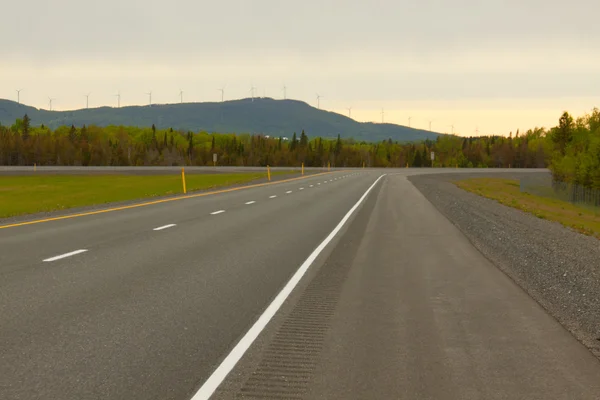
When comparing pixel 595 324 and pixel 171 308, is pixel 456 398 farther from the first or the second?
pixel 171 308

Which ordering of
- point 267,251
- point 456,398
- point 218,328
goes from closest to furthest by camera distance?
point 456,398
point 218,328
point 267,251

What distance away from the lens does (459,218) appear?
19.8 m

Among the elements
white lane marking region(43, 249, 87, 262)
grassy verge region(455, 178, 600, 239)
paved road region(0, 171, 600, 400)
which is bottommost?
grassy verge region(455, 178, 600, 239)

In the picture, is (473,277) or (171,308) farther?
(473,277)

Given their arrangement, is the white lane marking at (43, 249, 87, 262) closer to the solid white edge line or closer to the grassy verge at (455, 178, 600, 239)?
the solid white edge line

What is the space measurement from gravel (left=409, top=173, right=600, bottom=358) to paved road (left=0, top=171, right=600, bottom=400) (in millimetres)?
275

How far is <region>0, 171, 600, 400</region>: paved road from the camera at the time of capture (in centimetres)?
470

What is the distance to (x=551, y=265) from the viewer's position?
1075 centimetres

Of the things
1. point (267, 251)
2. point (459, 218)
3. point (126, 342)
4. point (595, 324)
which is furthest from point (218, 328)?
point (459, 218)

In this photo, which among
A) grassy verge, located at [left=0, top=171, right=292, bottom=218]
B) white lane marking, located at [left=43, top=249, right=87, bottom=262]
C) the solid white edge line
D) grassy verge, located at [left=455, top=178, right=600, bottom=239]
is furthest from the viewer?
grassy verge, located at [left=0, top=171, right=292, bottom=218]

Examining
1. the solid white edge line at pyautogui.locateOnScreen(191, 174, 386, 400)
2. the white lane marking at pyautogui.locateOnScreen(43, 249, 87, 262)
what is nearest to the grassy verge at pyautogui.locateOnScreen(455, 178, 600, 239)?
the solid white edge line at pyautogui.locateOnScreen(191, 174, 386, 400)

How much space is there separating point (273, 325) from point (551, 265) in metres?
6.27

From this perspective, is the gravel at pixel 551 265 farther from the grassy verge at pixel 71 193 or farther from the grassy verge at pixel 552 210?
the grassy verge at pixel 71 193

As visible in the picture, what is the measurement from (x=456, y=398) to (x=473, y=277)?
5161 millimetres
